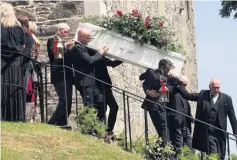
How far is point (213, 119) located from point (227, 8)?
571 centimetres

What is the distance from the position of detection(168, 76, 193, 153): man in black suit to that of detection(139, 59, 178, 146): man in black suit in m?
0.22

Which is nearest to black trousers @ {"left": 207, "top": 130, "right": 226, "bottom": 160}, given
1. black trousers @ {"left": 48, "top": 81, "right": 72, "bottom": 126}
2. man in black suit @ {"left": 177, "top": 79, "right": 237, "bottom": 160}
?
man in black suit @ {"left": 177, "top": 79, "right": 237, "bottom": 160}

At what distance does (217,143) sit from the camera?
1191 cm

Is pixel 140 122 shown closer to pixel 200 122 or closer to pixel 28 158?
pixel 200 122

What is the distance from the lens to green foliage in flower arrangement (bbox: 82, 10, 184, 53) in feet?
40.6

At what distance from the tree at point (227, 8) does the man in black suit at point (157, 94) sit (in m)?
5.40

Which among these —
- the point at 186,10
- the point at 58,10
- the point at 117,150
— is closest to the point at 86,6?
the point at 58,10

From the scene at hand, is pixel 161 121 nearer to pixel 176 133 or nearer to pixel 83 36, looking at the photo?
pixel 176 133

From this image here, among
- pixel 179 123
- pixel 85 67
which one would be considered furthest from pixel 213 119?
pixel 85 67

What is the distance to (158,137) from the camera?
11664 millimetres

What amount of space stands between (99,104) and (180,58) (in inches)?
64.7

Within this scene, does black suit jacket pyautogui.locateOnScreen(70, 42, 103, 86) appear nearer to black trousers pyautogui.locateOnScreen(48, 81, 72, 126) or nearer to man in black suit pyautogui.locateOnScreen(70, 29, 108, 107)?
man in black suit pyautogui.locateOnScreen(70, 29, 108, 107)

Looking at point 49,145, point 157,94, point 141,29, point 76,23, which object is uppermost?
point 141,29

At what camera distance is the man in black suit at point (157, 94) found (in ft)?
38.6
